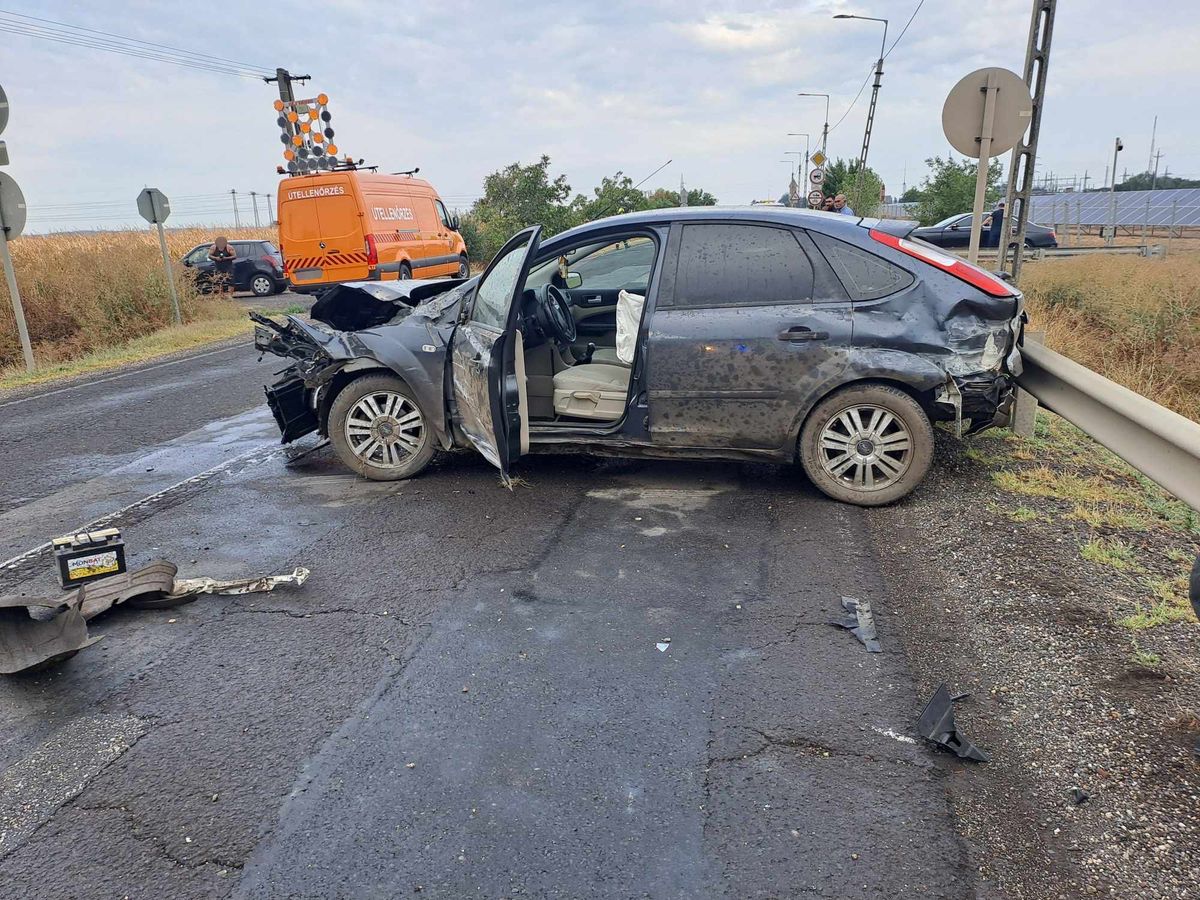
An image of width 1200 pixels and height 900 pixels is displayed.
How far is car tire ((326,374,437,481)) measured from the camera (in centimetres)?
590

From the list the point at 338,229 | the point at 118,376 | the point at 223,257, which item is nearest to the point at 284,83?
the point at 223,257

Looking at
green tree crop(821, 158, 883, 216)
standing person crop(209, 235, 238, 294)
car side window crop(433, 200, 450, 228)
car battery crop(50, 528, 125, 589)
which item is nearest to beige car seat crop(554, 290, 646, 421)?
car battery crop(50, 528, 125, 589)

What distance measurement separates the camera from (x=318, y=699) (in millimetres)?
3344

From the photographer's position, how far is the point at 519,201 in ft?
92.6

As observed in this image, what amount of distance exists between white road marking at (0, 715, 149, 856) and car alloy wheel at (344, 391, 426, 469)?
2.94 metres

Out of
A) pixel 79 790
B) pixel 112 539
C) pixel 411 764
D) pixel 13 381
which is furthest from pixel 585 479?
pixel 13 381

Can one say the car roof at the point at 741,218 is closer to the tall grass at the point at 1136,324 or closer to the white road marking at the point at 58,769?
the white road marking at the point at 58,769

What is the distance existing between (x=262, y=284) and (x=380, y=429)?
67.2 feet

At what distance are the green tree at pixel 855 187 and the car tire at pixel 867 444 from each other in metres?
28.8

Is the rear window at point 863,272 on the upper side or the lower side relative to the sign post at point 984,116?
lower

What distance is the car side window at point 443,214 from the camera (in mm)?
21781

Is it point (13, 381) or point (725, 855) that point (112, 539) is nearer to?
point (725, 855)

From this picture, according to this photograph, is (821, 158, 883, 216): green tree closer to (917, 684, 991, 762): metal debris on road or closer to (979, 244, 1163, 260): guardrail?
(979, 244, 1163, 260): guardrail

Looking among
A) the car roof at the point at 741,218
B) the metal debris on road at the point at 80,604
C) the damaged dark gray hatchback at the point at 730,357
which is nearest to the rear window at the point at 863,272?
the damaged dark gray hatchback at the point at 730,357
